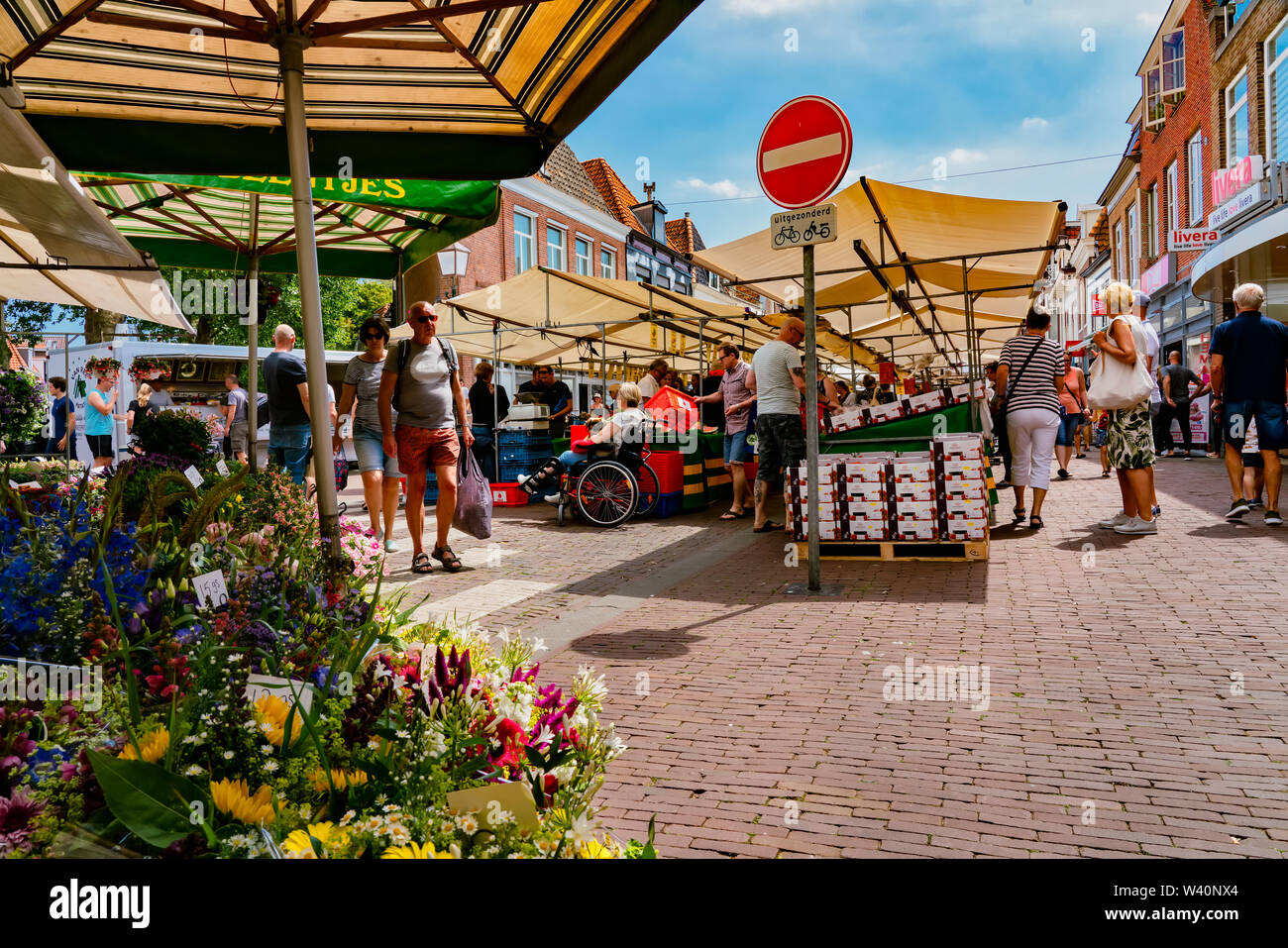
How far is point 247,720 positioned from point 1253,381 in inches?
357

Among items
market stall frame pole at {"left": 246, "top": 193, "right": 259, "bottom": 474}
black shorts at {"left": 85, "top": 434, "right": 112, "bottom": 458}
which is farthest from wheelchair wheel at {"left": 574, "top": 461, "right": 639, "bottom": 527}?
black shorts at {"left": 85, "top": 434, "right": 112, "bottom": 458}

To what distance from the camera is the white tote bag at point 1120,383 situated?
7688mm

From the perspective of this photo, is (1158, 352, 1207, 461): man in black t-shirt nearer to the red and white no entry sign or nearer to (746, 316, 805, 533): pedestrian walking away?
(746, 316, 805, 533): pedestrian walking away

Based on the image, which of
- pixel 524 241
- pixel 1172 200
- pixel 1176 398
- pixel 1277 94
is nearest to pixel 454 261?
pixel 1176 398

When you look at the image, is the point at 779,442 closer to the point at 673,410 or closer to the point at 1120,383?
the point at 673,410

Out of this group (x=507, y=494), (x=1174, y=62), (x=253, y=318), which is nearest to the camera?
(x=253, y=318)

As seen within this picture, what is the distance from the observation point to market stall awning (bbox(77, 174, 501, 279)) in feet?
16.9

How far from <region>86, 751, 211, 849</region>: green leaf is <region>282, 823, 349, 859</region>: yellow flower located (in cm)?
16

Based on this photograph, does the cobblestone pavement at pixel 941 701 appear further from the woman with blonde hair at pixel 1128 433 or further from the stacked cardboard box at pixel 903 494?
the woman with blonde hair at pixel 1128 433

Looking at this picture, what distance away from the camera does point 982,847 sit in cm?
251

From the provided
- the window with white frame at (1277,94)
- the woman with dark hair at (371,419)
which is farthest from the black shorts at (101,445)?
the window with white frame at (1277,94)

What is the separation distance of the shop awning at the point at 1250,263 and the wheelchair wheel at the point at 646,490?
Answer: 400 inches

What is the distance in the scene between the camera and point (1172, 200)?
85.8 feet

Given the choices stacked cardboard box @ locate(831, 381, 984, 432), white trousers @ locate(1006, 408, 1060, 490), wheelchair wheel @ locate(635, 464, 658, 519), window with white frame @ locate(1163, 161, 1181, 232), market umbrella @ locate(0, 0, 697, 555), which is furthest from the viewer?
window with white frame @ locate(1163, 161, 1181, 232)
